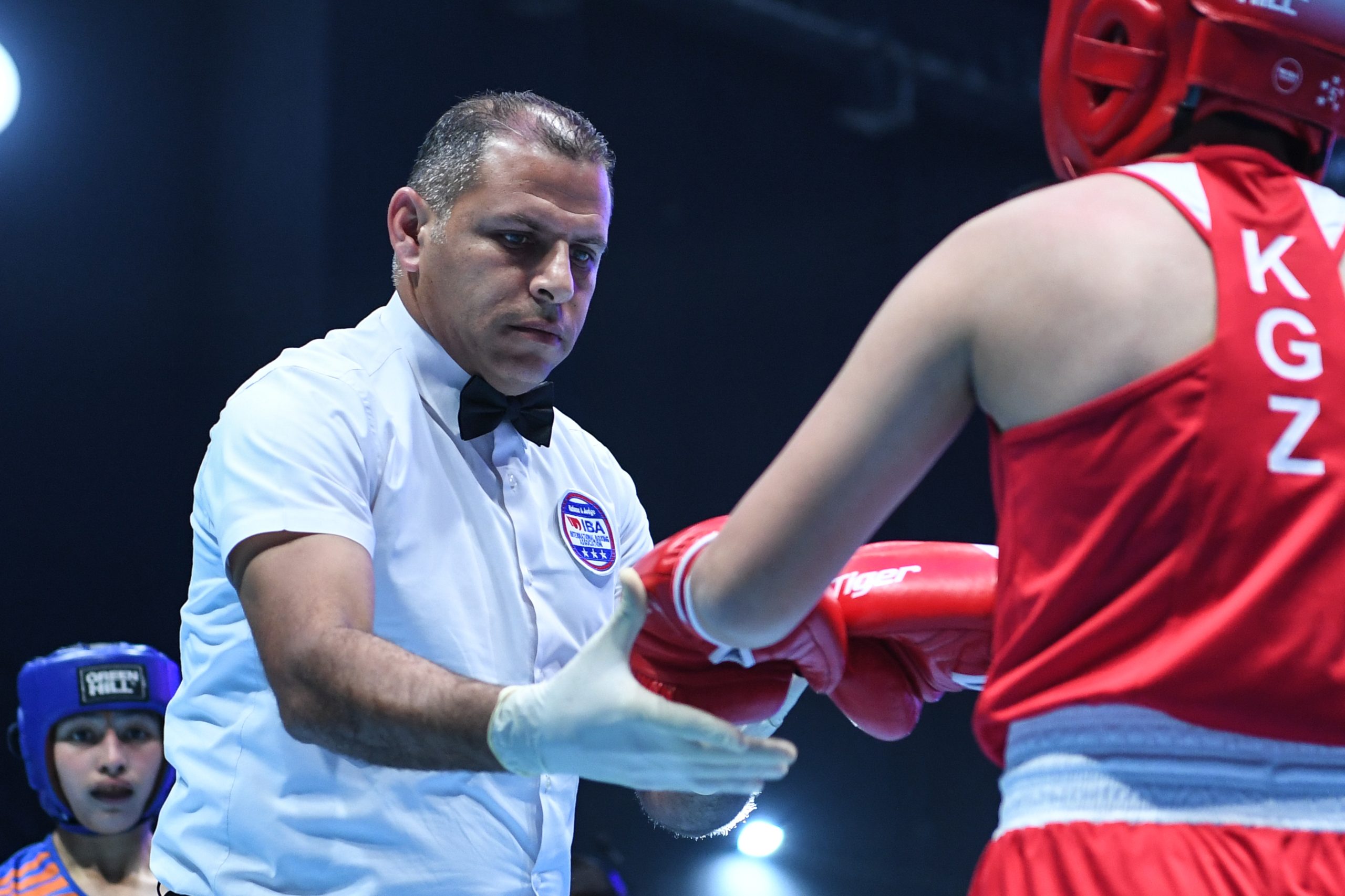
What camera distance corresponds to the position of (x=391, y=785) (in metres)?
1.70

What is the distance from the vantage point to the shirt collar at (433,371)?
77.5 inches

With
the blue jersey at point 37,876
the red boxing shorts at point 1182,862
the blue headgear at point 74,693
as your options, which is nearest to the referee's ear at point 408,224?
the red boxing shorts at point 1182,862

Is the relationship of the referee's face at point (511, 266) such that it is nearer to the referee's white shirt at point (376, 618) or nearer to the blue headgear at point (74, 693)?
the referee's white shirt at point (376, 618)

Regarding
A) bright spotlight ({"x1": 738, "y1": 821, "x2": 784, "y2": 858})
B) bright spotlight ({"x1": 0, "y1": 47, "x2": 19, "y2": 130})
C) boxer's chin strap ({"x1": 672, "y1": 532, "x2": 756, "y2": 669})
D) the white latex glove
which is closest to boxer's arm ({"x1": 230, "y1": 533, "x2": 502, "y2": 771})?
the white latex glove

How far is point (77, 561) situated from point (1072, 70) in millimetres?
3129

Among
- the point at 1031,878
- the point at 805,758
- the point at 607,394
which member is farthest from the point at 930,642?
the point at 805,758

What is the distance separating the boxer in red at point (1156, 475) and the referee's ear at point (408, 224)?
1156mm

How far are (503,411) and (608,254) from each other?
2899mm

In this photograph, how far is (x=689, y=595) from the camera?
3.83 ft

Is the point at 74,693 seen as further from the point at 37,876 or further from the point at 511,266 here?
the point at 511,266

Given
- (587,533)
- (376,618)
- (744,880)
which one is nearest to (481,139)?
(587,533)

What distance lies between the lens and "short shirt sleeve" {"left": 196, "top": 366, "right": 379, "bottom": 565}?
163cm

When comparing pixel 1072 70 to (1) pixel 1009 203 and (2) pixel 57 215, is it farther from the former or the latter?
(2) pixel 57 215

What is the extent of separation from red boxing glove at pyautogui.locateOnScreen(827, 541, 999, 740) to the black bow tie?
619mm
